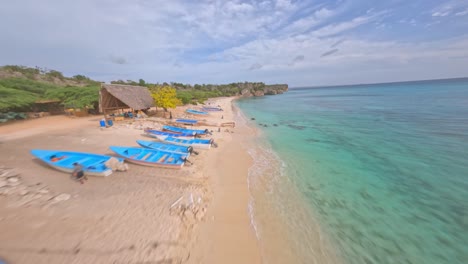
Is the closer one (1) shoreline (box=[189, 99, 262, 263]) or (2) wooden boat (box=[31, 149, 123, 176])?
(1) shoreline (box=[189, 99, 262, 263])

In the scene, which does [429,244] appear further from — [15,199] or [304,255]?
[15,199]

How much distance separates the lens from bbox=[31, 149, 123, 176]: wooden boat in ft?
22.8

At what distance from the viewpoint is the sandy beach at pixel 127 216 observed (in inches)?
157

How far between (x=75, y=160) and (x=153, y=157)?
329cm

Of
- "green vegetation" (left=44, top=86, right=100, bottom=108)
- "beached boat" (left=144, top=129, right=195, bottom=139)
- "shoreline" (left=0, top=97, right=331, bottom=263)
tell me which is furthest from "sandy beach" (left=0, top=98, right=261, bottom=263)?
"green vegetation" (left=44, top=86, right=100, bottom=108)

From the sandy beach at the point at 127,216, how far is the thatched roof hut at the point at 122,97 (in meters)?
9.16

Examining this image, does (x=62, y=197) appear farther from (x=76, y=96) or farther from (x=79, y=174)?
(x=76, y=96)

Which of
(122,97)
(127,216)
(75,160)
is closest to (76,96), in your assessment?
(122,97)

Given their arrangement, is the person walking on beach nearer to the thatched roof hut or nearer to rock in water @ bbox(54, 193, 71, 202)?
rock in water @ bbox(54, 193, 71, 202)

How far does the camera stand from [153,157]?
333 inches

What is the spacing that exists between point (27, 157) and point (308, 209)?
13.5 m

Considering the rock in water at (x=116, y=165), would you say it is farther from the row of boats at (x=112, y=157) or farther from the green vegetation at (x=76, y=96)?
the green vegetation at (x=76, y=96)

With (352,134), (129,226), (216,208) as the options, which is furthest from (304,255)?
(352,134)

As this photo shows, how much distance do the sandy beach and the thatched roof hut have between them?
916 centimetres
